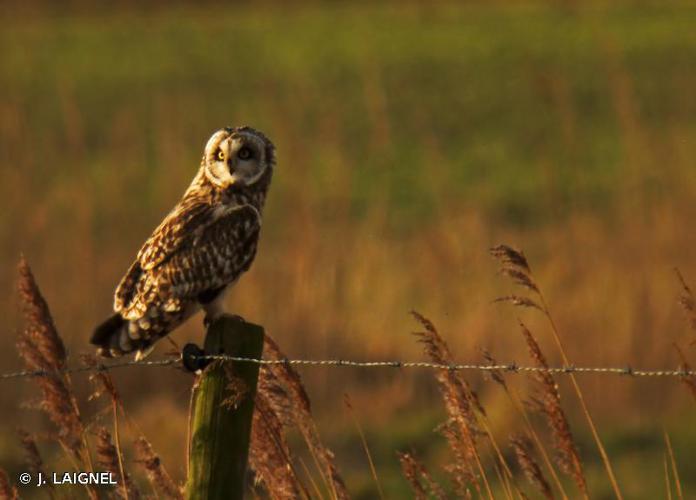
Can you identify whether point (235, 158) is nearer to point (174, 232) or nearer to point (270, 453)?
point (174, 232)

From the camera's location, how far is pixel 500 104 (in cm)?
3011

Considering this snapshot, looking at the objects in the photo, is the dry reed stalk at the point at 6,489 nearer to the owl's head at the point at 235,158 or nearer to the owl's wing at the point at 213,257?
the owl's wing at the point at 213,257

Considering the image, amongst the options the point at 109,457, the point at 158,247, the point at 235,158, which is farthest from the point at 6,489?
the point at 235,158

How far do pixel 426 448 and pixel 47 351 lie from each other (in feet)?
16.1

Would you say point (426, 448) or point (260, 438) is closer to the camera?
point (260, 438)

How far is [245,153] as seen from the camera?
511 cm

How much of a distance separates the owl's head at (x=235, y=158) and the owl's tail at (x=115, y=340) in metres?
0.73

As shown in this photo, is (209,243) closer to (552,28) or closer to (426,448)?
(426,448)

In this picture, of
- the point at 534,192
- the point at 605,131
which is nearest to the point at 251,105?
the point at 605,131

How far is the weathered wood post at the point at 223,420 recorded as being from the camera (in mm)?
3656

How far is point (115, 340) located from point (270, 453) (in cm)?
74

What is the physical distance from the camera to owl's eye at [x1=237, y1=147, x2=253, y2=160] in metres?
5.08

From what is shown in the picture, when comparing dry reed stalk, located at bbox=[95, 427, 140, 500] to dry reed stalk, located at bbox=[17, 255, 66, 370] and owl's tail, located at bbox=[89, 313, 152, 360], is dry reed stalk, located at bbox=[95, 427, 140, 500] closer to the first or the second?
dry reed stalk, located at bbox=[17, 255, 66, 370]

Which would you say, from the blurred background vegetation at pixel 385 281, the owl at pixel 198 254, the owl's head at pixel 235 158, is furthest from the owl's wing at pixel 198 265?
the blurred background vegetation at pixel 385 281
